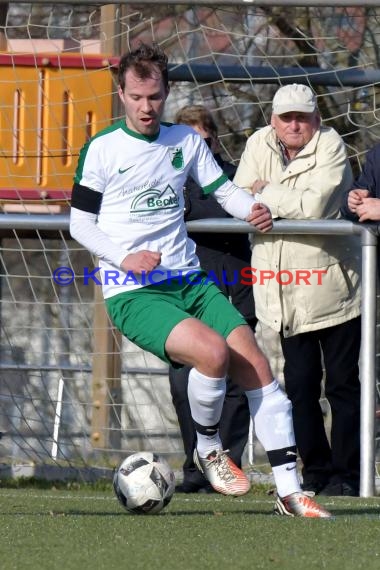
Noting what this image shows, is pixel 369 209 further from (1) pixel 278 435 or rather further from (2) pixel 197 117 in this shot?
(1) pixel 278 435

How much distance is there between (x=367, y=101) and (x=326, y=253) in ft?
8.84

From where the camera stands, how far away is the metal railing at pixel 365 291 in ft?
22.4

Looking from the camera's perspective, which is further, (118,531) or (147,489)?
(147,489)

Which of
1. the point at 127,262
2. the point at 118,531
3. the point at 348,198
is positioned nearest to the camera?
the point at 118,531

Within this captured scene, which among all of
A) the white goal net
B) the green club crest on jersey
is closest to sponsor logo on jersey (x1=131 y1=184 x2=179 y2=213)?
the green club crest on jersey

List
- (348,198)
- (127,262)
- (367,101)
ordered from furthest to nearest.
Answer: (367,101) < (348,198) < (127,262)

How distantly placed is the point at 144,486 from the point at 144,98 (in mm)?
1596

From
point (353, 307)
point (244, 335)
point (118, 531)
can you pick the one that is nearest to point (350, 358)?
point (353, 307)

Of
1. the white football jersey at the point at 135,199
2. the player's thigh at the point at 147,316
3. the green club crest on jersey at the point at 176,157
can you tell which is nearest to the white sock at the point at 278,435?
the player's thigh at the point at 147,316

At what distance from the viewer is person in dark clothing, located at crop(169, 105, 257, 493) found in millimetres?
7145

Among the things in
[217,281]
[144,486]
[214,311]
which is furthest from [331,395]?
[144,486]

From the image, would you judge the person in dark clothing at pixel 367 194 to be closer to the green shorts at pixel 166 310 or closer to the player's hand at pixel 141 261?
the green shorts at pixel 166 310

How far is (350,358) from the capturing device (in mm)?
6934

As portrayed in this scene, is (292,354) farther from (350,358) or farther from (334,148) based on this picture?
(334,148)
